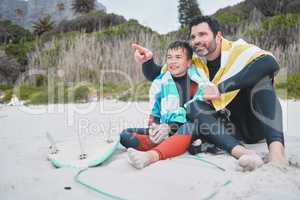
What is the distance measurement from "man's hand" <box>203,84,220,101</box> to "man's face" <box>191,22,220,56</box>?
26 centimetres

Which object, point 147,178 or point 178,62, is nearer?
point 147,178

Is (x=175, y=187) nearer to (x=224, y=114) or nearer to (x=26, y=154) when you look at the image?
(x=224, y=114)

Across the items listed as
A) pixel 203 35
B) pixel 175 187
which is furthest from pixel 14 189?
pixel 203 35

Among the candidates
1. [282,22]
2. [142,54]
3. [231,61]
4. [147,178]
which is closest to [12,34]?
[282,22]

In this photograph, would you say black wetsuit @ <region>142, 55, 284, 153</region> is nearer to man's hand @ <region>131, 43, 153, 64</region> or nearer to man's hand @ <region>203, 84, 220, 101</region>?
man's hand @ <region>203, 84, 220, 101</region>

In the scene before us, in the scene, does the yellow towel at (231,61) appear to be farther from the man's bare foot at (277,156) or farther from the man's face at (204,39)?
the man's bare foot at (277,156)

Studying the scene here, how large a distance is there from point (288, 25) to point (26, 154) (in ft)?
21.7

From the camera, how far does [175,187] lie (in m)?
1.26

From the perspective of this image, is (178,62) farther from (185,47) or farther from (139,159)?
(139,159)

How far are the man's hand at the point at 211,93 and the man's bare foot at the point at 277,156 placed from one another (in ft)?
1.13

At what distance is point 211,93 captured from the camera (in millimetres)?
1715

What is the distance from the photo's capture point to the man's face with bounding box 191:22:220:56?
1.88 m

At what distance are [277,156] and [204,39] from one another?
2.42ft

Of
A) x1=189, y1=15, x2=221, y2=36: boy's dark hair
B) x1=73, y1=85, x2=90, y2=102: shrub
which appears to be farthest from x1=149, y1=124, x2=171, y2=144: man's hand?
x1=73, y1=85, x2=90, y2=102: shrub
